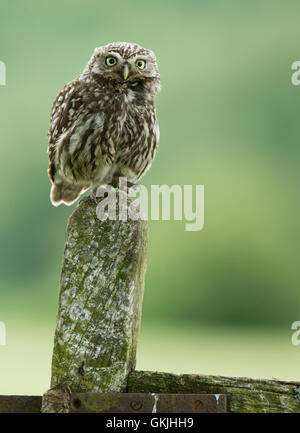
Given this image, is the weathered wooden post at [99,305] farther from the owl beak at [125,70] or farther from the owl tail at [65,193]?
the owl tail at [65,193]

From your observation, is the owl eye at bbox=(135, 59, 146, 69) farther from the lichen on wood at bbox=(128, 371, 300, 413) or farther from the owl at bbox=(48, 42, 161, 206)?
the lichen on wood at bbox=(128, 371, 300, 413)

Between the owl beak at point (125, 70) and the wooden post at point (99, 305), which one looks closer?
the wooden post at point (99, 305)

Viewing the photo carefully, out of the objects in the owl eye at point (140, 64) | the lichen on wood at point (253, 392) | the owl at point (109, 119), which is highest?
the owl eye at point (140, 64)

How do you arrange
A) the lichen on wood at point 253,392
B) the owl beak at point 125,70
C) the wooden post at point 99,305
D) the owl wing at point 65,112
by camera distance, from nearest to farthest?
the lichen on wood at point 253,392 → the wooden post at point 99,305 → the owl beak at point 125,70 → the owl wing at point 65,112

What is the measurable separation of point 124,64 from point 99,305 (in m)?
2.57

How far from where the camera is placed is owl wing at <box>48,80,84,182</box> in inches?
201

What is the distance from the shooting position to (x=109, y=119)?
4930 mm

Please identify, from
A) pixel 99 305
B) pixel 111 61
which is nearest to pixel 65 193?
pixel 111 61

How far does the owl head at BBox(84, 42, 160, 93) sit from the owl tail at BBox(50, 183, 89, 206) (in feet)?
3.20

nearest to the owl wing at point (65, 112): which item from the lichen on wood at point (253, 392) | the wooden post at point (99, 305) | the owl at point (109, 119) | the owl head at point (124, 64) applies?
the owl at point (109, 119)

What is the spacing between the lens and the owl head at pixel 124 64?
4965 mm

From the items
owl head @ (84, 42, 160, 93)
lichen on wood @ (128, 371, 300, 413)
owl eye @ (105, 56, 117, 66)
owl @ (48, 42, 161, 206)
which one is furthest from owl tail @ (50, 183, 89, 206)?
lichen on wood @ (128, 371, 300, 413)

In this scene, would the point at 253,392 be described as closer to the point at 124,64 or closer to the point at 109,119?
the point at 109,119
